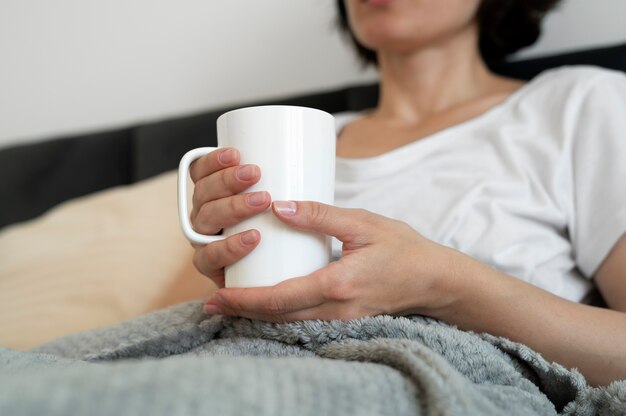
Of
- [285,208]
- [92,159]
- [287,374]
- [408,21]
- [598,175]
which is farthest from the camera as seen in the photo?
[92,159]

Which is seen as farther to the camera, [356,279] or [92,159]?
[92,159]

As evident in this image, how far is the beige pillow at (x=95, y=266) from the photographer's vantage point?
854mm

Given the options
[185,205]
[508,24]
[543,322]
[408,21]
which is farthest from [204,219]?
[508,24]

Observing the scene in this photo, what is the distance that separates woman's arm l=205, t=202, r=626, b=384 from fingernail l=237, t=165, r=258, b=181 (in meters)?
0.03

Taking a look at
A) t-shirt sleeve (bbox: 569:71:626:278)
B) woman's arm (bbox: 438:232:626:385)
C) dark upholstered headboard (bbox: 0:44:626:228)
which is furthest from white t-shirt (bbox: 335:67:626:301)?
dark upholstered headboard (bbox: 0:44:626:228)

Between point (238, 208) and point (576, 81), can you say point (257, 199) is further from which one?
point (576, 81)

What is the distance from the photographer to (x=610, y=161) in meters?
0.66

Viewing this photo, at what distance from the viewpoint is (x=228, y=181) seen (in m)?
0.45

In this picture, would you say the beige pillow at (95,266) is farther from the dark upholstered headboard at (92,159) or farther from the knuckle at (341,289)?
the knuckle at (341,289)

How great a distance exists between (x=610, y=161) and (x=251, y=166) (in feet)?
1.56

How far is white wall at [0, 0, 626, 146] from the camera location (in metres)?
1.26

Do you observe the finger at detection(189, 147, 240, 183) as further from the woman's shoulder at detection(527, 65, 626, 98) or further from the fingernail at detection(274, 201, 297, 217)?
the woman's shoulder at detection(527, 65, 626, 98)

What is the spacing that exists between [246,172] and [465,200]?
35 centimetres

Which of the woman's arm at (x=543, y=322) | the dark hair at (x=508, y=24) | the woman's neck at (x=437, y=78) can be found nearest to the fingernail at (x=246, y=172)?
the woman's arm at (x=543, y=322)
